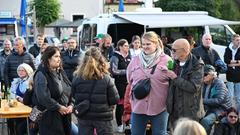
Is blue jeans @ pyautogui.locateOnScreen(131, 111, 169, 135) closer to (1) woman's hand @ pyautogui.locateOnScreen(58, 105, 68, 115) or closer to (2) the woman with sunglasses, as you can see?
(1) woman's hand @ pyautogui.locateOnScreen(58, 105, 68, 115)

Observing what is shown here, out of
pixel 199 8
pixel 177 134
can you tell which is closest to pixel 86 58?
pixel 177 134

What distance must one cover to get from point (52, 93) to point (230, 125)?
261 centimetres

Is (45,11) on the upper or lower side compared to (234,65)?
upper

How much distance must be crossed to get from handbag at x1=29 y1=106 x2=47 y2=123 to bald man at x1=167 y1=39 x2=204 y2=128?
1.78m

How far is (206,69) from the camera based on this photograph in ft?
24.4

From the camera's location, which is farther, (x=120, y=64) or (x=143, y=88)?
(x=120, y=64)

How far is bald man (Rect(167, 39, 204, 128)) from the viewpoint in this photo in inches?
229

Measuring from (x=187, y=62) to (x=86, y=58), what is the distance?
3.98 feet

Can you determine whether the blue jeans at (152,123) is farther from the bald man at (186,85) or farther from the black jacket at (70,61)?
the black jacket at (70,61)

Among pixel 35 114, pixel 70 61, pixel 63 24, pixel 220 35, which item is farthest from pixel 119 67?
pixel 63 24

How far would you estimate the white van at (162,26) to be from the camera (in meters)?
14.8

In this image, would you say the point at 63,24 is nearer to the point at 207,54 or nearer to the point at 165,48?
the point at 165,48

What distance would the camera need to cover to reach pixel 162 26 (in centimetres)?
1445

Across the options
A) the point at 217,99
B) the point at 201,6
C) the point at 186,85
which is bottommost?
the point at 217,99
